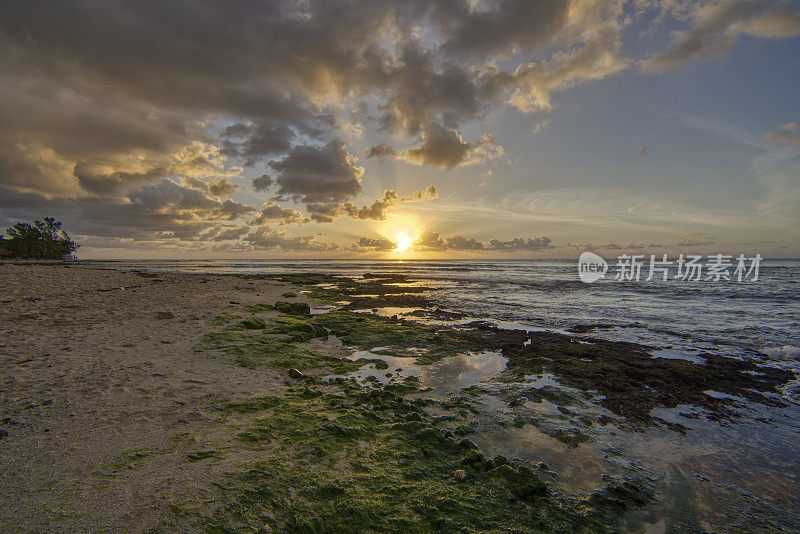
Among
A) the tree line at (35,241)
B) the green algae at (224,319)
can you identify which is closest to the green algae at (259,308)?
the green algae at (224,319)

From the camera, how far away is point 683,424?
6797 millimetres

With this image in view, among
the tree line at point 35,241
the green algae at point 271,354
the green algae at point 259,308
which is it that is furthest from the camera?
the tree line at point 35,241

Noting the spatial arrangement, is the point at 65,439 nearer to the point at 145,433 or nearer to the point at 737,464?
the point at 145,433

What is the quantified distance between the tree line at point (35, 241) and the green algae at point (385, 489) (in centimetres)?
13219

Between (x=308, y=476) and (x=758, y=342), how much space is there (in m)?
18.3

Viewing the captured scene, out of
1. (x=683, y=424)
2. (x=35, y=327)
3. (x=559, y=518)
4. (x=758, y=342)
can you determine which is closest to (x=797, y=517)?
(x=683, y=424)

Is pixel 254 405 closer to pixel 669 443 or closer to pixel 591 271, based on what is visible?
pixel 669 443

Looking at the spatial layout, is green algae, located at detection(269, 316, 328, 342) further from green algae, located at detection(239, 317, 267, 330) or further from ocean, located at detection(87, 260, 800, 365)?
ocean, located at detection(87, 260, 800, 365)

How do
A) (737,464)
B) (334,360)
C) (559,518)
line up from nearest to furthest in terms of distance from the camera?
(559,518), (737,464), (334,360)

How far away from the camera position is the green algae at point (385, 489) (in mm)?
3713

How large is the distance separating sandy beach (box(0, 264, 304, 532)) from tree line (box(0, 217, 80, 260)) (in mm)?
119825

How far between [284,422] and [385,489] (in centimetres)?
235

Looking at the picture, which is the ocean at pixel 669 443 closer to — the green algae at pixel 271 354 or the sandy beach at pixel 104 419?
the green algae at pixel 271 354

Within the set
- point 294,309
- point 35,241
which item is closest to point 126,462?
point 294,309
